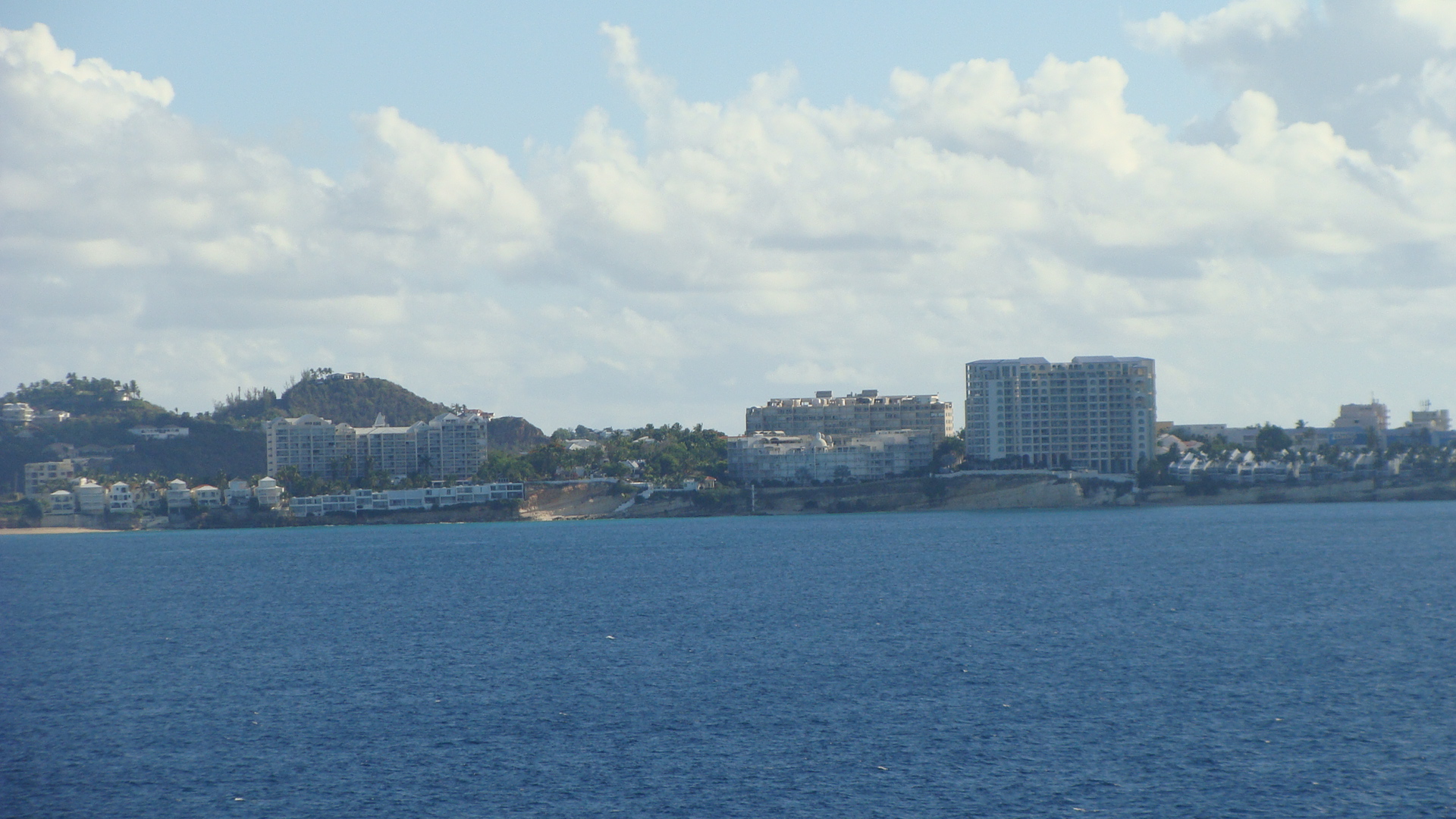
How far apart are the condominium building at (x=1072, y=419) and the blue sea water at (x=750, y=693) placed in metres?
104

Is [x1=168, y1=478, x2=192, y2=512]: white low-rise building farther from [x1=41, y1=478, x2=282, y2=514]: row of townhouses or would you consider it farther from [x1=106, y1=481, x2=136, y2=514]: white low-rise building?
[x1=106, y1=481, x2=136, y2=514]: white low-rise building

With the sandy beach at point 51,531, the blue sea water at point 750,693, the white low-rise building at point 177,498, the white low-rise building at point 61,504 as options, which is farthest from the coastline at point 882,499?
the blue sea water at point 750,693

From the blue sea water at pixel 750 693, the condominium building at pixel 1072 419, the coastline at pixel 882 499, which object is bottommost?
the blue sea water at pixel 750 693

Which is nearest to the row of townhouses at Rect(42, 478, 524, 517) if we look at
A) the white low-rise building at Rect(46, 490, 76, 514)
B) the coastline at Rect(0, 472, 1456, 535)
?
the white low-rise building at Rect(46, 490, 76, 514)

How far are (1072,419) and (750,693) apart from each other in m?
160

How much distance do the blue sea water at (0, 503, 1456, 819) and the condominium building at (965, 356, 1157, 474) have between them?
104 m

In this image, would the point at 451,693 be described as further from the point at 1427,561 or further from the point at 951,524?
the point at 951,524

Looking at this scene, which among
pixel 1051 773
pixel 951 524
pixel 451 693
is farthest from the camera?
pixel 951 524

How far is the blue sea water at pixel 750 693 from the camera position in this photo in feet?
108

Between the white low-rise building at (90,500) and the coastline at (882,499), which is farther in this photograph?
the coastline at (882,499)

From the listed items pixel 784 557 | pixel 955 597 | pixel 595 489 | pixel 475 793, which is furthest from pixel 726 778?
pixel 595 489

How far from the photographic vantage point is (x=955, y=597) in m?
70.2

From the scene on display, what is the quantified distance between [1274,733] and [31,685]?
A: 131ft

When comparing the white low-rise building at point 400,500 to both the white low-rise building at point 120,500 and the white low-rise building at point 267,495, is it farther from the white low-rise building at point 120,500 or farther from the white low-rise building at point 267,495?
the white low-rise building at point 120,500
